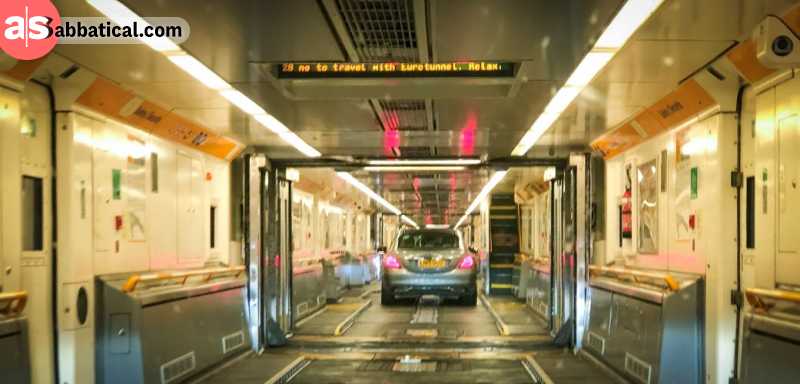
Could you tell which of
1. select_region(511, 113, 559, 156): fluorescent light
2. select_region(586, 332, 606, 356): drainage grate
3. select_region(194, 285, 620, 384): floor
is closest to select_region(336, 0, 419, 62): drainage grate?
select_region(511, 113, 559, 156): fluorescent light

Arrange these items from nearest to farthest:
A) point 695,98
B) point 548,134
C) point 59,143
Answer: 1. point 59,143
2. point 695,98
3. point 548,134

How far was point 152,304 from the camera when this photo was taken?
718 centimetres

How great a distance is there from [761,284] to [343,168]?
7079 millimetres

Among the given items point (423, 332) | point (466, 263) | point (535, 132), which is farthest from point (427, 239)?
point (535, 132)

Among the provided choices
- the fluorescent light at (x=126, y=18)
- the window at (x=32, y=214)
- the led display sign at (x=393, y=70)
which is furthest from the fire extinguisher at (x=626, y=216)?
the window at (x=32, y=214)

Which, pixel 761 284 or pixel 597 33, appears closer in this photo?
pixel 597 33

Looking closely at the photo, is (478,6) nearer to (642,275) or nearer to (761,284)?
(761,284)

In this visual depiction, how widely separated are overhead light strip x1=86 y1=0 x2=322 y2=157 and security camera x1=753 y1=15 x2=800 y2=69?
3538mm

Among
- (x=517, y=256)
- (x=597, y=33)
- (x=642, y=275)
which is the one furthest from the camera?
(x=517, y=256)

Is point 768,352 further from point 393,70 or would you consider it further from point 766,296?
point 393,70

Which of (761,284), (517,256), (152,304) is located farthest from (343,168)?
(517,256)

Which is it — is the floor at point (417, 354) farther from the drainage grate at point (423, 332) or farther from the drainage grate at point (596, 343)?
the drainage grate at point (596, 343)

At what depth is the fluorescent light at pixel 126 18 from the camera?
4.24 metres

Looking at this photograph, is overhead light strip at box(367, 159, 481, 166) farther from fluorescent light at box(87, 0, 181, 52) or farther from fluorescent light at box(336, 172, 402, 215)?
fluorescent light at box(87, 0, 181, 52)
